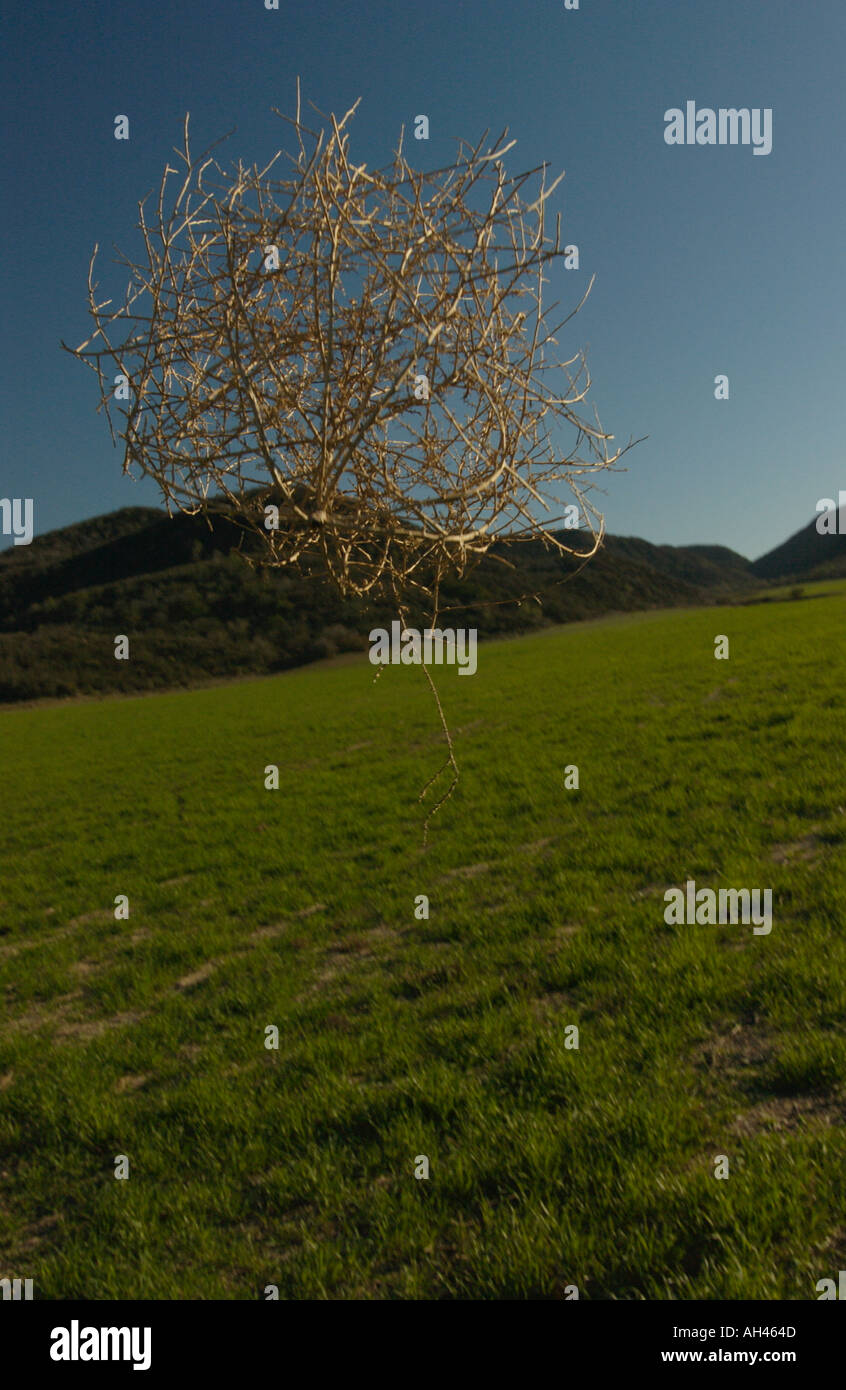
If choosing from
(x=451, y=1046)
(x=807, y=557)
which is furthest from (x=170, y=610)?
(x=807, y=557)

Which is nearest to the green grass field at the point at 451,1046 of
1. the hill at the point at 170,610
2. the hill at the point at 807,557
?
the hill at the point at 170,610

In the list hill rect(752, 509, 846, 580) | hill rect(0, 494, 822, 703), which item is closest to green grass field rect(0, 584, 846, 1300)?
hill rect(0, 494, 822, 703)

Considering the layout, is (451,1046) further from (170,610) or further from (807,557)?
(807,557)

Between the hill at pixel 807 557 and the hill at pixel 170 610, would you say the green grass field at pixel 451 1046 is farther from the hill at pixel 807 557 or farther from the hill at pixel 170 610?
the hill at pixel 807 557

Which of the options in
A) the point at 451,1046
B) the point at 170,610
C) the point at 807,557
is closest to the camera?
the point at 451,1046

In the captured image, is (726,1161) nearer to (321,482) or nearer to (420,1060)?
(420,1060)

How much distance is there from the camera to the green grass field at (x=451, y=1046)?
284 centimetres

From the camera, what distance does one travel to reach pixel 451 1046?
4176 millimetres

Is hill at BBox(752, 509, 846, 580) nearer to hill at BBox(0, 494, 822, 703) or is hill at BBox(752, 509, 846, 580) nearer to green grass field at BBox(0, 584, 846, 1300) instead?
hill at BBox(0, 494, 822, 703)

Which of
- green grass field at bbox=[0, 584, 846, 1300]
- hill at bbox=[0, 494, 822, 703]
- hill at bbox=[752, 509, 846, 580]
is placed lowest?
green grass field at bbox=[0, 584, 846, 1300]

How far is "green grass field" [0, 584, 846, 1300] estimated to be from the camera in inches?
112

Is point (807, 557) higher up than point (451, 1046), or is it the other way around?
point (807, 557)

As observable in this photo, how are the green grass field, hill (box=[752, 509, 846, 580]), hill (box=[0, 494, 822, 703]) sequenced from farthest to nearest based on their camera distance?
1. hill (box=[752, 509, 846, 580])
2. hill (box=[0, 494, 822, 703])
3. the green grass field
